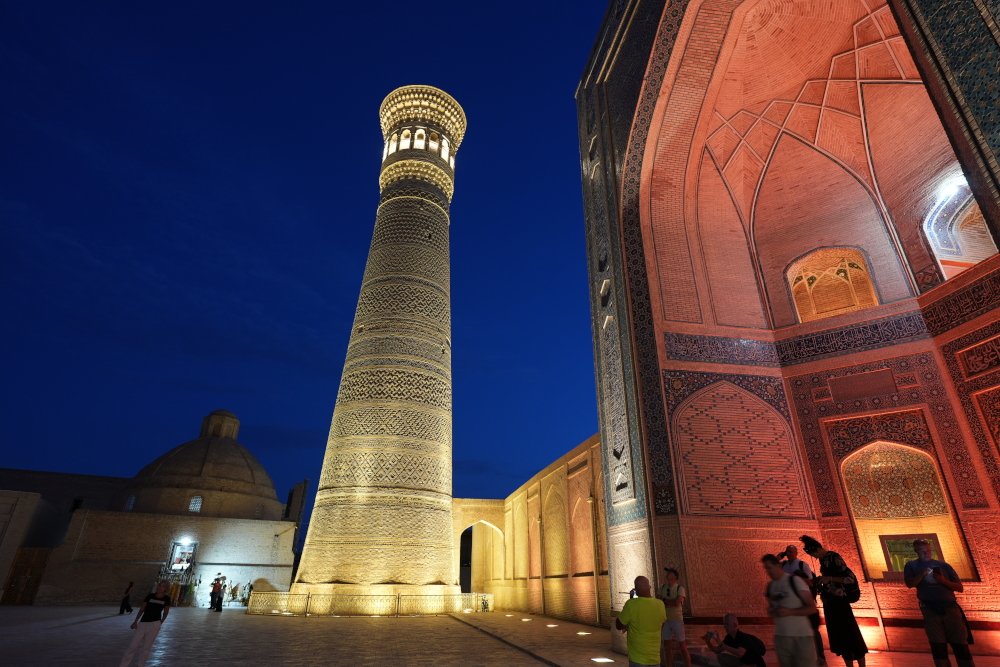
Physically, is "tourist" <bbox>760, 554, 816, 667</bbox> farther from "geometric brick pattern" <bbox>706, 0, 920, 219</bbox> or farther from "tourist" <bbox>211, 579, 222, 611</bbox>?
"tourist" <bbox>211, 579, 222, 611</bbox>

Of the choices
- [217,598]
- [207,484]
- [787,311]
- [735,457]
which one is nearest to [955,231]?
[787,311]

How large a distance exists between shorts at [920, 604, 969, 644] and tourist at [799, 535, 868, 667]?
1.13ft

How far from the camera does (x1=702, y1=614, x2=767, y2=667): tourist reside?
2.68m

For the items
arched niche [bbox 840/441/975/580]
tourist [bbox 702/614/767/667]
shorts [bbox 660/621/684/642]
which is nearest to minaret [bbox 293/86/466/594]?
arched niche [bbox 840/441/975/580]

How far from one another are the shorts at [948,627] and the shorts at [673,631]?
1280mm

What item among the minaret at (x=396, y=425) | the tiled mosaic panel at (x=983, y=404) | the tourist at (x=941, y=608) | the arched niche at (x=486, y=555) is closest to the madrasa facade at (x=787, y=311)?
the tiled mosaic panel at (x=983, y=404)

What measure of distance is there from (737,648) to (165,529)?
13.9 m

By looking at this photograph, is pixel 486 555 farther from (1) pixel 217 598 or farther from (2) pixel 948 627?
(2) pixel 948 627

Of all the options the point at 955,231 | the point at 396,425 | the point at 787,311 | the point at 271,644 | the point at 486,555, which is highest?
the point at 955,231

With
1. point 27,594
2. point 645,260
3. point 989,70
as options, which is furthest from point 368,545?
point 27,594

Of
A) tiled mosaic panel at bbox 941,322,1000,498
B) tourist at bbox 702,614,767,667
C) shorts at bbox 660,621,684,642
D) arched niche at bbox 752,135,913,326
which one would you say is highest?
arched niche at bbox 752,135,913,326

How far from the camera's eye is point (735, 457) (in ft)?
14.5

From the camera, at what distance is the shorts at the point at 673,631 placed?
2.51 meters

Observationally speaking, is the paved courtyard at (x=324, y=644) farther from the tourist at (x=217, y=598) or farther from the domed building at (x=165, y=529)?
the domed building at (x=165, y=529)
